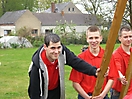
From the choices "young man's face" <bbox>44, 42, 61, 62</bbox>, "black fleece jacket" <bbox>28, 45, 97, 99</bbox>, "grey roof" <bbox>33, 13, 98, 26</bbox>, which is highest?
"grey roof" <bbox>33, 13, 98, 26</bbox>

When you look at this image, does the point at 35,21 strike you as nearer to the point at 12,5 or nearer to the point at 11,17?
the point at 11,17

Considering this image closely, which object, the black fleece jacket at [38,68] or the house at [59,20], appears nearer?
the black fleece jacket at [38,68]

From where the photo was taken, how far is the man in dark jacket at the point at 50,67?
12.4 feet

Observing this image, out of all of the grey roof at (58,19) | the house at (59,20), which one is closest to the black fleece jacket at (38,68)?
the house at (59,20)

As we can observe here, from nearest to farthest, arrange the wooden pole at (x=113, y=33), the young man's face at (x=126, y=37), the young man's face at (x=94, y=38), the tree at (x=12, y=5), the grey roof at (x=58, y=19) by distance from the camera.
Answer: the wooden pole at (x=113, y=33)
the young man's face at (x=94, y=38)
the young man's face at (x=126, y=37)
the grey roof at (x=58, y=19)
the tree at (x=12, y=5)

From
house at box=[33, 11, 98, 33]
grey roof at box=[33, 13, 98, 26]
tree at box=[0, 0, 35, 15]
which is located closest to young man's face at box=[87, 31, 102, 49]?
house at box=[33, 11, 98, 33]

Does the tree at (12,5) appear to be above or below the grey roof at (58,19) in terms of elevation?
above

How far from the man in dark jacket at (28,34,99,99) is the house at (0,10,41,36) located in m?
49.5

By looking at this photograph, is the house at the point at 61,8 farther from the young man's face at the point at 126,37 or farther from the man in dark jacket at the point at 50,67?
the man in dark jacket at the point at 50,67

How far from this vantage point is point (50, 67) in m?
4.02

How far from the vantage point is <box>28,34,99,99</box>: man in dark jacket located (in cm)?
379

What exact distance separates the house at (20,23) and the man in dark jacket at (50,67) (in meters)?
49.5

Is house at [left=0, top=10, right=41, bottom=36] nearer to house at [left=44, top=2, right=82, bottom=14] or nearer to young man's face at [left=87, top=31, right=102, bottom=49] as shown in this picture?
house at [left=44, top=2, right=82, bottom=14]

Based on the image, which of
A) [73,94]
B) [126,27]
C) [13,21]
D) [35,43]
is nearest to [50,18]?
[13,21]
